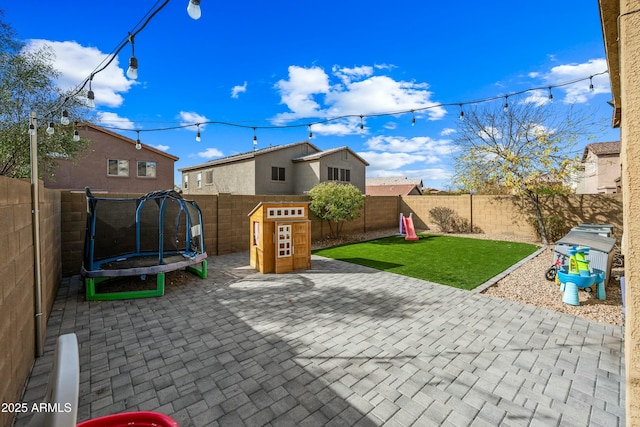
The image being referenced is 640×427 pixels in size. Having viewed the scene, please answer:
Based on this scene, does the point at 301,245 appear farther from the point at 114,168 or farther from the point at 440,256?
the point at 114,168

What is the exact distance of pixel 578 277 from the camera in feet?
16.1

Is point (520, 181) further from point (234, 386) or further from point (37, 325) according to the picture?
point (37, 325)

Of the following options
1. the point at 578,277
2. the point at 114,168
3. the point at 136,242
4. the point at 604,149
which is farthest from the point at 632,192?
the point at 604,149

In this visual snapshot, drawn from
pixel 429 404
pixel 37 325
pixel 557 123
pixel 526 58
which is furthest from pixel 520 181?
pixel 37 325

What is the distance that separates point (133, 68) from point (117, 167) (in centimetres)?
1675

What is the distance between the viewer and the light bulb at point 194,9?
9.12ft

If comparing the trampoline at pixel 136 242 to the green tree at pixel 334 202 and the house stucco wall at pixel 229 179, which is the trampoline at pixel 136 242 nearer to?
the green tree at pixel 334 202

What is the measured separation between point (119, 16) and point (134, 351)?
5.30m

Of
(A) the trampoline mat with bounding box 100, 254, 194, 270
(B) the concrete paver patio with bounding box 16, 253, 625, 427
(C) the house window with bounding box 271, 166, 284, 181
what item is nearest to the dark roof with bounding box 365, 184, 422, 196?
(C) the house window with bounding box 271, 166, 284, 181

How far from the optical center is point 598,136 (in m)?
10.6

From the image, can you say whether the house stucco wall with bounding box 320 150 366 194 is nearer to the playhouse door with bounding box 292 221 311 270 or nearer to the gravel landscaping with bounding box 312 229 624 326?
the playhouse door with bounding box 292 221 311 270

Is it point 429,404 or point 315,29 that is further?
point 315,29

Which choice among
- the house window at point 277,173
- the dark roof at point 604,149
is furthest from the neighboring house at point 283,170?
the dark roof at point 604,149

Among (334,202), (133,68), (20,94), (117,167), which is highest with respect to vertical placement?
(20,94)
